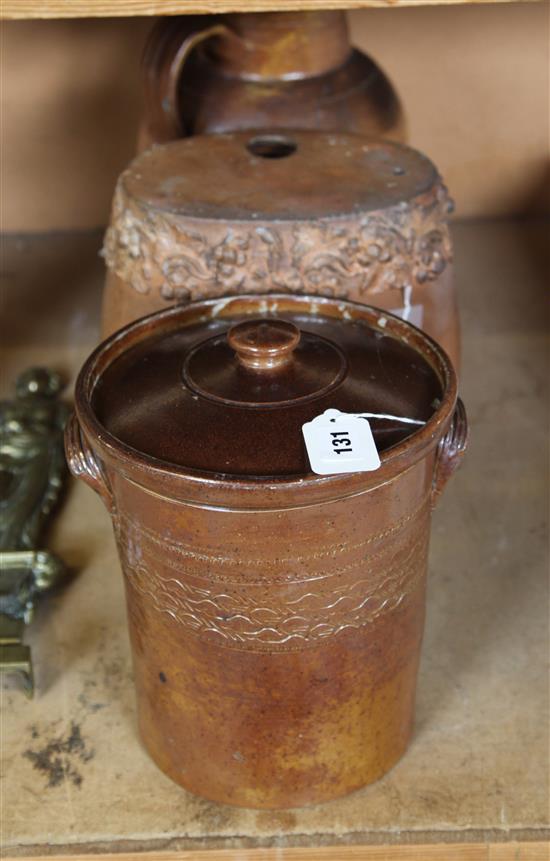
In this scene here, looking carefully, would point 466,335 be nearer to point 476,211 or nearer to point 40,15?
point 476,211

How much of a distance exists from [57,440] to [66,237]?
2.58 feet

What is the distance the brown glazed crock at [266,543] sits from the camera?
908mm

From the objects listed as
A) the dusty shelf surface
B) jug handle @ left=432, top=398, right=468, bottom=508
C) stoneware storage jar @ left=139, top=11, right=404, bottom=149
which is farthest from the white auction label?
stoneware storage jar @ left=139, top=11, right=404, bottom=149

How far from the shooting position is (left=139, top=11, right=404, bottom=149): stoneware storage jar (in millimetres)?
1708

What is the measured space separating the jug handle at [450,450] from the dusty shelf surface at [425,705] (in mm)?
324

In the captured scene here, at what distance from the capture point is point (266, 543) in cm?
91

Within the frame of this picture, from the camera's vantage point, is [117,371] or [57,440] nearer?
[117,371]

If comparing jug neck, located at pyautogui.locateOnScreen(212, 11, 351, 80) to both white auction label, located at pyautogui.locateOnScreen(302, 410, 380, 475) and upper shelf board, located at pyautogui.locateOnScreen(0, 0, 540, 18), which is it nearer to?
upper shelf board, located at pyautogui.locateOnScreen(0, 0, 540, 18)

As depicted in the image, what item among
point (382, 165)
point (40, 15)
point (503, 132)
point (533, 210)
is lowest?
point (533, 210)

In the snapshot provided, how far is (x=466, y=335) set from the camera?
1.97m

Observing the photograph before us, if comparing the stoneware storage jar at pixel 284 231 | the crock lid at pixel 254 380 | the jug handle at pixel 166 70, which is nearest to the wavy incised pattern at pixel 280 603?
the crock lid at pixel 254 380

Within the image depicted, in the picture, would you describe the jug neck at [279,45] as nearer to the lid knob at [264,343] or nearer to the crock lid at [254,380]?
the crock lid at [254,380]

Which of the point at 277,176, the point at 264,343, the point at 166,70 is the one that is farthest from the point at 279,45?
→ the point at 264,343

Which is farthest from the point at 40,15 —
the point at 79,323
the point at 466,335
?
the point at 466,335
